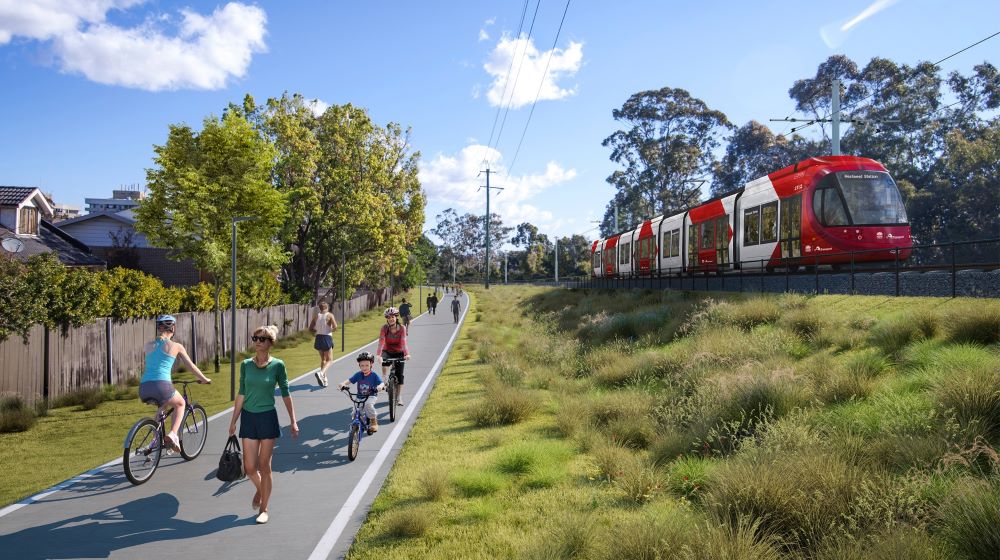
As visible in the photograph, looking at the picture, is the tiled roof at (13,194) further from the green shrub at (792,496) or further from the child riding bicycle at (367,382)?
the green shrub at (792,496)

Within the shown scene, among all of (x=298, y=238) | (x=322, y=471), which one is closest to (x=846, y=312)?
(x=322, y=471)

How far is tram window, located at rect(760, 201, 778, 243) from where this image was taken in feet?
70.1

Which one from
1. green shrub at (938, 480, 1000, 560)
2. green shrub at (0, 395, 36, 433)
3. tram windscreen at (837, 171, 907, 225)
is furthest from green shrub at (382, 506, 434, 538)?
tram windscreen at (837, 171, 907, 225)

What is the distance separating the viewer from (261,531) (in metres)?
6.16

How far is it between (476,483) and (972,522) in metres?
4.66

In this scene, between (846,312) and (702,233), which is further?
(702,233)

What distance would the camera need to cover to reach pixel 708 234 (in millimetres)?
27312

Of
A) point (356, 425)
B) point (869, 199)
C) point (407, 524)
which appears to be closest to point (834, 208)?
point (869, 199)

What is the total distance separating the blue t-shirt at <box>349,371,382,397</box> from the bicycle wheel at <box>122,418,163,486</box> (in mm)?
2551

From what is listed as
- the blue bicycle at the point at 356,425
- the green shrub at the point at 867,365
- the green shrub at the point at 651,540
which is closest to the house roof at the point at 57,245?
the blue bicycle at the point at 356,425

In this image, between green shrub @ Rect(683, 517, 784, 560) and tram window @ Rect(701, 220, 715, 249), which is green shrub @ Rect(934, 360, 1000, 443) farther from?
tram window @ Rect(701, 220, 715, 249)

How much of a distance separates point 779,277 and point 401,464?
16558mm

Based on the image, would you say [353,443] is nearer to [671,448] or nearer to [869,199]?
[671,448]

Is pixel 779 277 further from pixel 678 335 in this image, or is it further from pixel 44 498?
pixel 44 498
